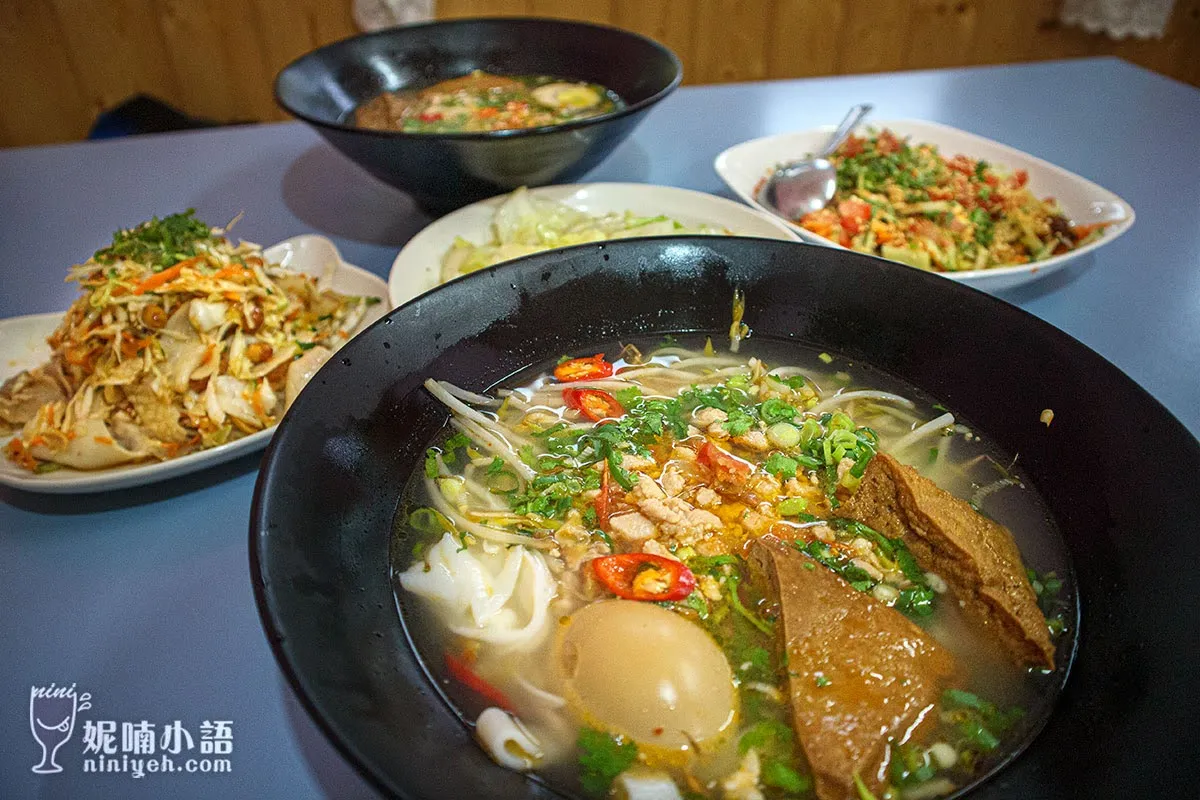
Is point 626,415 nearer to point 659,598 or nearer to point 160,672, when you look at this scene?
point 659,598

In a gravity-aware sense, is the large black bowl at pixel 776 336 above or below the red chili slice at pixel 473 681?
above

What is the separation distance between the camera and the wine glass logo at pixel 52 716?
49.2 inches

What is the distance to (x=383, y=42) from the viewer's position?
294cm

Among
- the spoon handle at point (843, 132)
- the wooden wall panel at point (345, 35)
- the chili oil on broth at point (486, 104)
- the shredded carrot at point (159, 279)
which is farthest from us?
the wooden wall panel at point (345, 35)

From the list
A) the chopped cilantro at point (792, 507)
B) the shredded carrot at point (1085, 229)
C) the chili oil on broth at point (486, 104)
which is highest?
the chili oil on broth at point (486, 104)

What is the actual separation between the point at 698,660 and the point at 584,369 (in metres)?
0.68

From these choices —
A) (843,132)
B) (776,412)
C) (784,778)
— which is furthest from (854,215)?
(784,778)

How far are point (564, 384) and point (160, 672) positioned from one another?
884 mm

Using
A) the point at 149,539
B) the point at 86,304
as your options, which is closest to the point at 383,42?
the point at 86,304

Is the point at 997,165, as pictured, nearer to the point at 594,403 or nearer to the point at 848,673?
the point at 594,403

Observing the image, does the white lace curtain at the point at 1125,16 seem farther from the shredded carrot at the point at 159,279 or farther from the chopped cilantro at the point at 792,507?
the shredded carrot at the point at 159,279

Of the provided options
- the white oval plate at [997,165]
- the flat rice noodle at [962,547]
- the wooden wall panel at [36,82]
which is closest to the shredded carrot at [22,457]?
the flat rice noodle at [962,547]

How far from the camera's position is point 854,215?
2.45 metres

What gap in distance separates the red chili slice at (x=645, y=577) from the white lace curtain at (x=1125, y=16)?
6.26m
